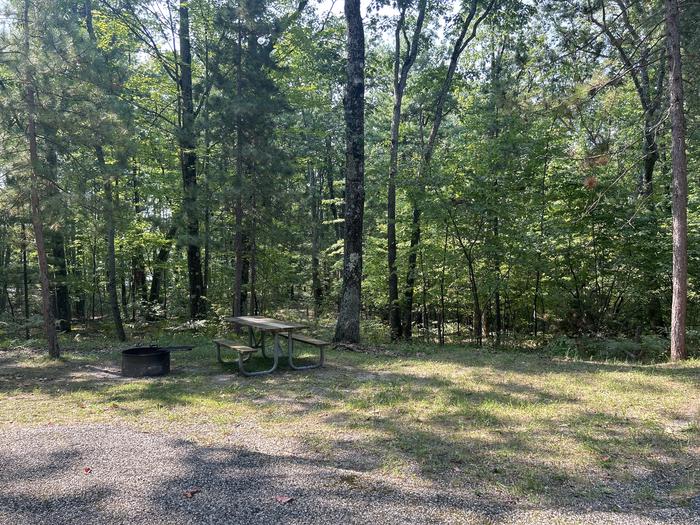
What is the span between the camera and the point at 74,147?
869 cm

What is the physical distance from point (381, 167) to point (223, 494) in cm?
1102

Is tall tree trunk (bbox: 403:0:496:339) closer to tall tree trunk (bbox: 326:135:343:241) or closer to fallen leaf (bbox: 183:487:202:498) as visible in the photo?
tall tree trunk (bbox: 326:135:343:241)

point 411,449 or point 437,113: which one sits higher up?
point 437,113

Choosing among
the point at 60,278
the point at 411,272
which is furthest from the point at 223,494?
the point at 60,278

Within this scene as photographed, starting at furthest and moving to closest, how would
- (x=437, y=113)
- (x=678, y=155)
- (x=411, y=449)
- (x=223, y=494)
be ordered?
1. (x=437, y=113)
2. (x=678, y=155)
3. (x=411, y=449)
4. (x=223, y=494)

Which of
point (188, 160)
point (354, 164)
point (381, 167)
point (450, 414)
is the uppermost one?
point (188, 160)

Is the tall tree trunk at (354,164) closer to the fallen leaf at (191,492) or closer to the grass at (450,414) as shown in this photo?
the grass at (450,414)

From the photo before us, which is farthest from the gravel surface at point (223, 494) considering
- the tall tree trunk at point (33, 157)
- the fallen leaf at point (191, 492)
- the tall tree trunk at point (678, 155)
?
the tall tree trunk at point (678, 155)

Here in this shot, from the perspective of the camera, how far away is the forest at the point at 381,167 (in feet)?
26.3

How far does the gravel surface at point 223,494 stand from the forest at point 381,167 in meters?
5.85

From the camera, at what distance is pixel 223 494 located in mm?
2902

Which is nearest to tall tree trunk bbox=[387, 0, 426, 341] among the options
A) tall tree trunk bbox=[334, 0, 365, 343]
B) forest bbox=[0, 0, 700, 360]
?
forest bbox=[0, 0, 700, 360]

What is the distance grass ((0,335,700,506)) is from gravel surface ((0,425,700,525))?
0.81ft

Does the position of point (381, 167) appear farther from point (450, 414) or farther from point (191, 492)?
point (191, 492)
